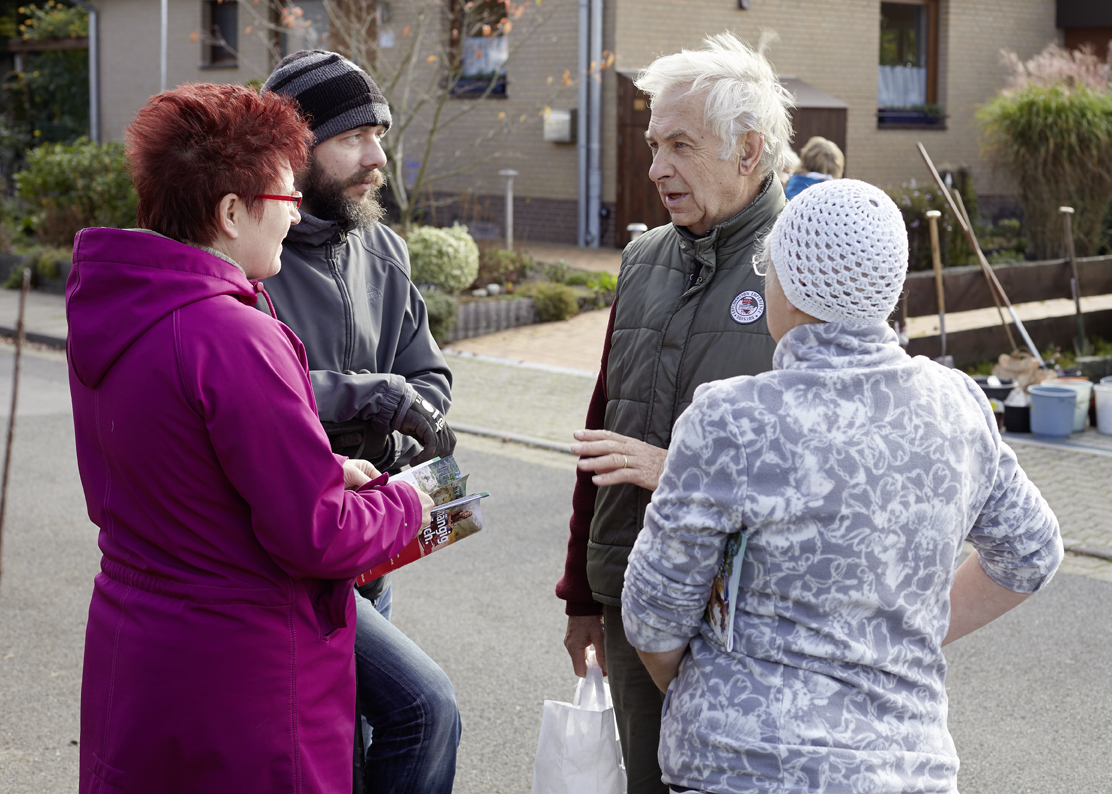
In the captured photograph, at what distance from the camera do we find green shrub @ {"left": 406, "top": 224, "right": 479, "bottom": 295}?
12453 mm

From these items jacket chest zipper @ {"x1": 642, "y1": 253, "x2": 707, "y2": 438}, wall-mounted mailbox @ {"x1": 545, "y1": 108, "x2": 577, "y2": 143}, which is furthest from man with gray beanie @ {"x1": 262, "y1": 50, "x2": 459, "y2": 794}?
wall-mounted mailbox @ {"x1": 545, "y1": 108, "x2": 577, "y2": 143}

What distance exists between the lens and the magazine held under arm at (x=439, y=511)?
2311 millimetres

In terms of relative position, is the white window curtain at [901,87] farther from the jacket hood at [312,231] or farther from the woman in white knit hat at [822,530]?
the woman in white knit hat at [822,530]

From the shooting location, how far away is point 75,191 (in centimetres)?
1698

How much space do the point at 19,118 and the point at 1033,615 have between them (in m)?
27.1

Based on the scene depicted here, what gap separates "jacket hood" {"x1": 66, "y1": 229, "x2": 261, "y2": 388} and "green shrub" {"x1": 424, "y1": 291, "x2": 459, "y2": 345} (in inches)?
Result: 374

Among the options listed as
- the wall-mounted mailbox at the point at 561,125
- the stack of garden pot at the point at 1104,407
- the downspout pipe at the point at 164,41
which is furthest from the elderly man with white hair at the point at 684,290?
the downspout pipe at the point at 164,41

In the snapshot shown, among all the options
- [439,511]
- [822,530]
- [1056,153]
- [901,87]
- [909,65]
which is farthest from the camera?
[909,65]

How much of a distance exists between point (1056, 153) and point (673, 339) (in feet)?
50.7

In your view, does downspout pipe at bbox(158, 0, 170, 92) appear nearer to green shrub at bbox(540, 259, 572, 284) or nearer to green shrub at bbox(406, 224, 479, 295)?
green shrub at bbox(540, 259, 572, 284)

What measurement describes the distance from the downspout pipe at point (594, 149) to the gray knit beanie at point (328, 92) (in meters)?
15.3

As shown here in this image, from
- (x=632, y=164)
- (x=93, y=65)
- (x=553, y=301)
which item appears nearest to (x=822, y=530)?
(x=553, y=301)

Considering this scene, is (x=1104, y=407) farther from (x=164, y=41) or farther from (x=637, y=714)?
(x=164, y=41)

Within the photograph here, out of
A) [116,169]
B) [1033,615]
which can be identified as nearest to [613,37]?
[116,169]
